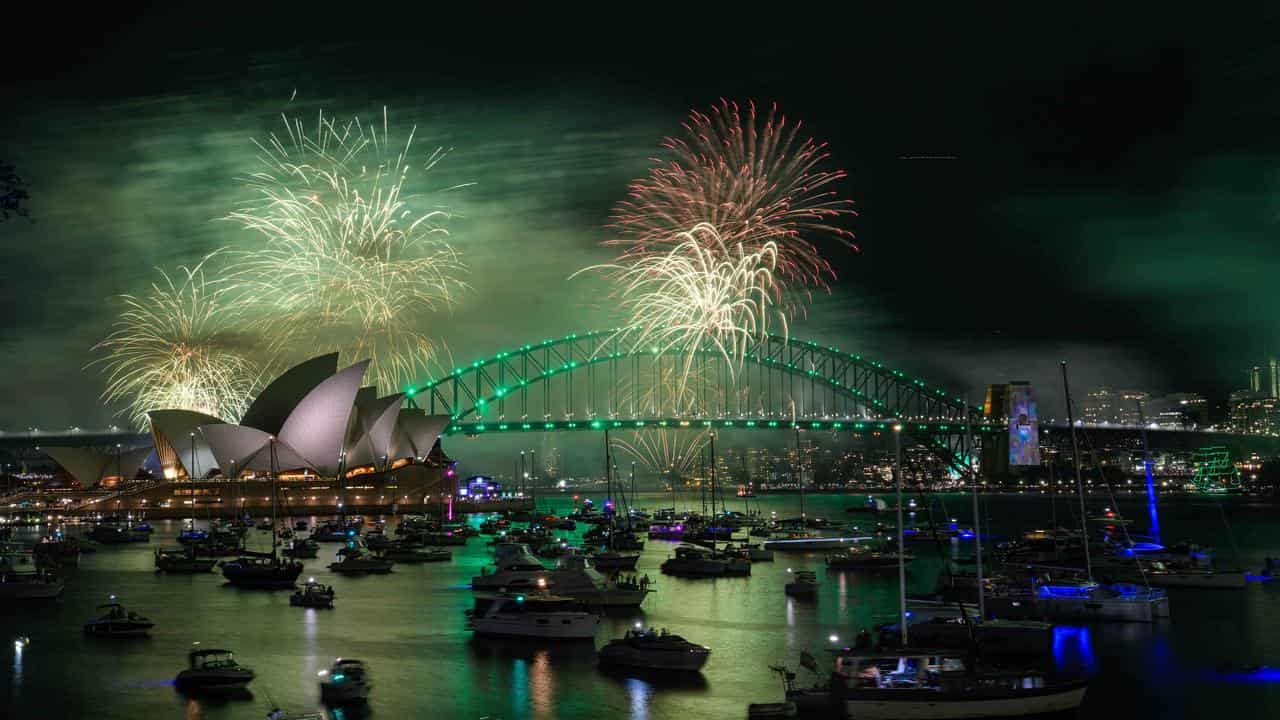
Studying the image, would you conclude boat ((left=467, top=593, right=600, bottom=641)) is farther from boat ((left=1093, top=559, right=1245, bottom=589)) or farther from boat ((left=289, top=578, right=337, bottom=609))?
boat ((left=1093, top=559, right=1245, bottom=589))

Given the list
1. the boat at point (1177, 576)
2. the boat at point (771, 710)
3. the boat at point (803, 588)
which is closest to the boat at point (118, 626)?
the boat at point (771, 710)

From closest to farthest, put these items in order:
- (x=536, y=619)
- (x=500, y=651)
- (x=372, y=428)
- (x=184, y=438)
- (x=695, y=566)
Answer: (x=500, y=651)
(x=536, y=619)
(x=695, y=566)
(x=184, y=438)
(x=372, y=428)

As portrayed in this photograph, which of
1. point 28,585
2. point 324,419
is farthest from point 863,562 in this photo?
point 324,419

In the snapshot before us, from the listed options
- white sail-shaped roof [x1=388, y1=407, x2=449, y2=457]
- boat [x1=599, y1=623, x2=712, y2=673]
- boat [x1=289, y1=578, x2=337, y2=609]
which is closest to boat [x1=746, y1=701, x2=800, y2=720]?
boat [x1=599, y1=623, x2=712, y2=673]

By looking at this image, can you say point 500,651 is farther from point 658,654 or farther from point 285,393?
point 285,393

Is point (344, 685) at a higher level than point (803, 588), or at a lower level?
higher

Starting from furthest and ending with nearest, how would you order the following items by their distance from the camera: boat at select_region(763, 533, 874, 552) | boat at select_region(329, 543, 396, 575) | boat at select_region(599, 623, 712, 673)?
boat at select_region(763, 533, 874, 552) < boat at select_region(329, 543, 396, 575) < boat at select_region(599, 623, 712, 673)

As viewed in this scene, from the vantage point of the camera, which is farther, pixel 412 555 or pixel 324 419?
pixel 324 419
